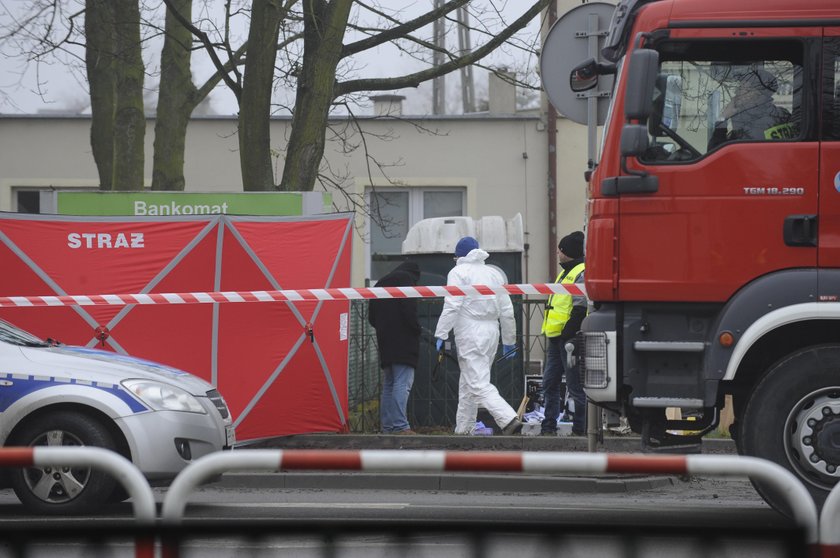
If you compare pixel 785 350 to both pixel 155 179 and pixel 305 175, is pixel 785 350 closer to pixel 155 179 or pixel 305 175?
pixel 305 175

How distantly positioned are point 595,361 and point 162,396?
288 centimetres

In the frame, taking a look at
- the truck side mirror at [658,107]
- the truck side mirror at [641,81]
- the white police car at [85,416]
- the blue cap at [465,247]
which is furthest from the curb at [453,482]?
the blue cap at [465,247]

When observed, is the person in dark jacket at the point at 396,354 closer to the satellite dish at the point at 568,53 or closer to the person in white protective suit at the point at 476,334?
the person in white protective suit at the point at 476,334

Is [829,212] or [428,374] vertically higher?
[829,212]

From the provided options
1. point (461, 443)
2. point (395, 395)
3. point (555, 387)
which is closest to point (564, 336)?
point (555, 387)

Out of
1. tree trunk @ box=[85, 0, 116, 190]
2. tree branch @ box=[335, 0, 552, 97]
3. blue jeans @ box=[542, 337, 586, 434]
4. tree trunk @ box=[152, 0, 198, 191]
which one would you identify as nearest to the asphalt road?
blue jeans @ box=[542, 337, 586, 434]

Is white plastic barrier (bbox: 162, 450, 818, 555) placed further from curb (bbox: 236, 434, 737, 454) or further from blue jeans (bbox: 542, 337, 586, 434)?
blue jeans (bbox: 542, 337, 586, 434)

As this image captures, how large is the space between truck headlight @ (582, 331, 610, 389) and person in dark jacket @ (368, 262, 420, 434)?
182 inches

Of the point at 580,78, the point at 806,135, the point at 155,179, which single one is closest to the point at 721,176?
the point at 806,135

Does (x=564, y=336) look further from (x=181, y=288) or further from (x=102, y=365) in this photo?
(x=102, y=365)

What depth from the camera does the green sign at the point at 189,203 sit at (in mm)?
11914

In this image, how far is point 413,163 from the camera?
24.2 metres

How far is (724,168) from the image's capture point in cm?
744

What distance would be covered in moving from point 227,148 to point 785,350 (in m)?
18.2
